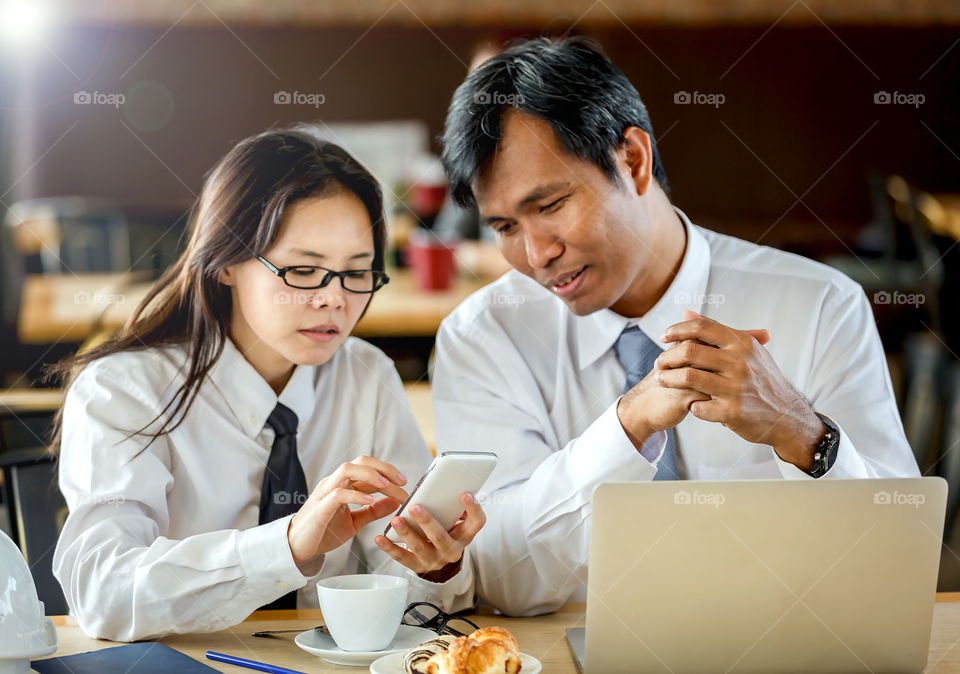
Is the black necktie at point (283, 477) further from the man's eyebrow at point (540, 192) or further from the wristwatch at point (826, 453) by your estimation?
the wristwatch at point (826, 453)

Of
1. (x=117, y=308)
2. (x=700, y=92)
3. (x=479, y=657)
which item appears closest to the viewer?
(x=479, y=657)

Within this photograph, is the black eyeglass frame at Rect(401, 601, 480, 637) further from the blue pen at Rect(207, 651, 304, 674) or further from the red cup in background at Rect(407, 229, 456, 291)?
the red cup in background at Rect(407, 229, 456, 291)

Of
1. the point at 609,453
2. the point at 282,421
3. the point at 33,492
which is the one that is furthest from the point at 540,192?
the point at 33,492

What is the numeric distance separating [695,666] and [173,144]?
335 centimetres

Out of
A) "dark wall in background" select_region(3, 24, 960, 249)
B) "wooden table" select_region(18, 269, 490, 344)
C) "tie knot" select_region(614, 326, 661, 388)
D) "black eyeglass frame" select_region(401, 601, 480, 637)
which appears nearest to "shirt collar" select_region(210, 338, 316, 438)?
"black eyeglass frame" select_region(401, 601, 480, 637)

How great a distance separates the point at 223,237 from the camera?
1403mm

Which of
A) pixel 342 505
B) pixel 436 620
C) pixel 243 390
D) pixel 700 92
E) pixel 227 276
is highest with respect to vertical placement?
pixel 700 92

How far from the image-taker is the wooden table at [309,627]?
0.98m

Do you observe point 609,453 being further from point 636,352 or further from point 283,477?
point 283,477

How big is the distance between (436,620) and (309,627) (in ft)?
0.47

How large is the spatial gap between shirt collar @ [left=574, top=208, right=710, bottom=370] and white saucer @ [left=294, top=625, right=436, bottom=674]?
0.62m

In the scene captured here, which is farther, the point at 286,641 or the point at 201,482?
the point at 201,482

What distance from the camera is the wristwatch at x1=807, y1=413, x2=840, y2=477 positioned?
1.21 meters

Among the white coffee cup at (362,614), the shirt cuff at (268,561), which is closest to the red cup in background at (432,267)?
the shirt cuff at (268,561)
